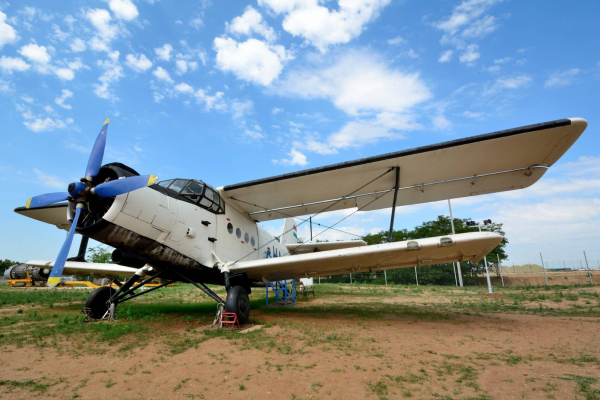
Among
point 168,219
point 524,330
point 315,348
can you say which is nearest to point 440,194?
point 524,330

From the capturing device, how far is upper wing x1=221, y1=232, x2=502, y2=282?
23.5ft

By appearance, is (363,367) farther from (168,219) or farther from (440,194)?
(440,194)

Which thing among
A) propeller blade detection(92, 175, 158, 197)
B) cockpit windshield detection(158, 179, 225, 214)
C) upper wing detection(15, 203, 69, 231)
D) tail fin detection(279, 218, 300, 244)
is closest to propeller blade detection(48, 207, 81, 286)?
propeller blade detection(92, 175, 158, 197)

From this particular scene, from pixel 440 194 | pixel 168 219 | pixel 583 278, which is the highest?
pixel 440 194

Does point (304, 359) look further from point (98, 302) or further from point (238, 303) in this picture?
point (98, 302)

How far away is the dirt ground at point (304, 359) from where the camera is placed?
3738 mm

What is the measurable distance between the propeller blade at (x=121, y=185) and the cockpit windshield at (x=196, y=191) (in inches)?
73.1

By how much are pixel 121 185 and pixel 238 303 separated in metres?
3.75

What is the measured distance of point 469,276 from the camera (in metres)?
39.1

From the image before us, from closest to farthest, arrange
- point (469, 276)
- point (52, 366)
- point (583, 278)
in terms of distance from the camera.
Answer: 1. point (52, 366)
2. point (583, 278)
3. point (469, 276)

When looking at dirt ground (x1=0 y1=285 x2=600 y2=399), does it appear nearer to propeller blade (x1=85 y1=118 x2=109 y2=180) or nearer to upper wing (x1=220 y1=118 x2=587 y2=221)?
propeller blade (x1=85 y1=118 x2=109 y2=180)

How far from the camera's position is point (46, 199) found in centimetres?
653

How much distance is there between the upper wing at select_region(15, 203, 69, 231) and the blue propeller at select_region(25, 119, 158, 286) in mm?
3830

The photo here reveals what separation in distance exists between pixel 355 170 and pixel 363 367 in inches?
209
